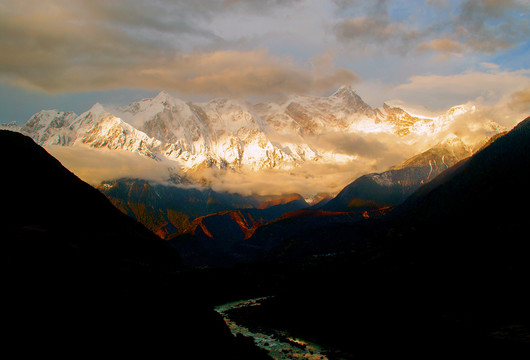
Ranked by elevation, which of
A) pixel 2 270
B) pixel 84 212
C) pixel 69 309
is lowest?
pixel 69 309

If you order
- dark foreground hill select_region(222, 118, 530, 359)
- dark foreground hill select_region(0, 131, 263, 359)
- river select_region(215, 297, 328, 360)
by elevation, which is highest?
dark foreground hill select_region(0, 131, 263, 359)

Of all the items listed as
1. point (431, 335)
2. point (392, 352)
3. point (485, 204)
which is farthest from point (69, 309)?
point (485, 204)

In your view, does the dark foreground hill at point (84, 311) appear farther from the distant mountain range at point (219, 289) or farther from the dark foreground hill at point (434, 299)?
the dark foreground hill at point (434, 299)

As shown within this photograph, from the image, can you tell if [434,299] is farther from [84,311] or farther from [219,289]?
[219,289]

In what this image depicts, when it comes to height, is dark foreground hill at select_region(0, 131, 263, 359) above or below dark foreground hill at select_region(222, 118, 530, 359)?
above

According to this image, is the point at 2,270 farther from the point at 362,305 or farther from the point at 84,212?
the point at 84,212

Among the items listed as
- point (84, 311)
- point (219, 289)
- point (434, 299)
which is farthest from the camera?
point (219, 289)

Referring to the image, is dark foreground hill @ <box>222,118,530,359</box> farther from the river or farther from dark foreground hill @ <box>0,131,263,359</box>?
dark foreground hill @ <box>0,131,263,359</box>

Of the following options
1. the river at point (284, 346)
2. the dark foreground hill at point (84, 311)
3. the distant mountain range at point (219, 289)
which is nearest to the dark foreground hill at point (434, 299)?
the distant mountain range at point (219, 289)

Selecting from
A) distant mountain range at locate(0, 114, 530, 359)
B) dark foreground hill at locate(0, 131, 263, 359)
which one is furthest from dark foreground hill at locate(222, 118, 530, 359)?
dark foreground hill at locate(0, 131, 263, 359)

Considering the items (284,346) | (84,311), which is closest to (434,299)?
(284,346)

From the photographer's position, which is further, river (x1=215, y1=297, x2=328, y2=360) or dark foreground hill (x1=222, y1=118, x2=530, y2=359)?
river (x1=215, y1=297, x2=328, y2=360)
